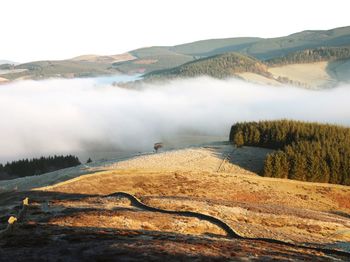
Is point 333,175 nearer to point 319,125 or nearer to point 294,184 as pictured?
point 294,184

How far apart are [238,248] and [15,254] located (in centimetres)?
1445

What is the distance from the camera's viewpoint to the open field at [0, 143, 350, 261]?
30344mm

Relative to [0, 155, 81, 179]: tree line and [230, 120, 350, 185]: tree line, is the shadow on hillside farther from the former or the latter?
[0, 155, 81, 179]: tree line

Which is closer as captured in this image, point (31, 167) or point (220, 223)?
point (220, 223)

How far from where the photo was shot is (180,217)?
42844 mm

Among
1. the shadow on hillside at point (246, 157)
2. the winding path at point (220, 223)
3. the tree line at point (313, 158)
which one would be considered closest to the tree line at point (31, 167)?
A: the shadow on hillside at point (246, 157)

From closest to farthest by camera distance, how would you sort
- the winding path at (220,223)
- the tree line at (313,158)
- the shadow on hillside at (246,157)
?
the winding path at (220,223) → the tree line at (313,158) → the shadow on hillside at (246,157)

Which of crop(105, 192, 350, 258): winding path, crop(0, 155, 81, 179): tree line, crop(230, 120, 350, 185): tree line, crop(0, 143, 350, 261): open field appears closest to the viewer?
crop(0, 143, 350, 261): open field

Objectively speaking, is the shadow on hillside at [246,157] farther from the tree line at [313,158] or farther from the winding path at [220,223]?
the winding path at [220,223]

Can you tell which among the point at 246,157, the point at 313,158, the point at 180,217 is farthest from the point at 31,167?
the point at 180,217

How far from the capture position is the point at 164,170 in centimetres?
7612

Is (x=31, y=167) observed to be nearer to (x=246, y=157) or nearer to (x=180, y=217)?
(x=246, y=157)

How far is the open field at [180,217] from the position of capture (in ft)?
99.6

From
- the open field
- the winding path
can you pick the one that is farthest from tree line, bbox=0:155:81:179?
the winding path
